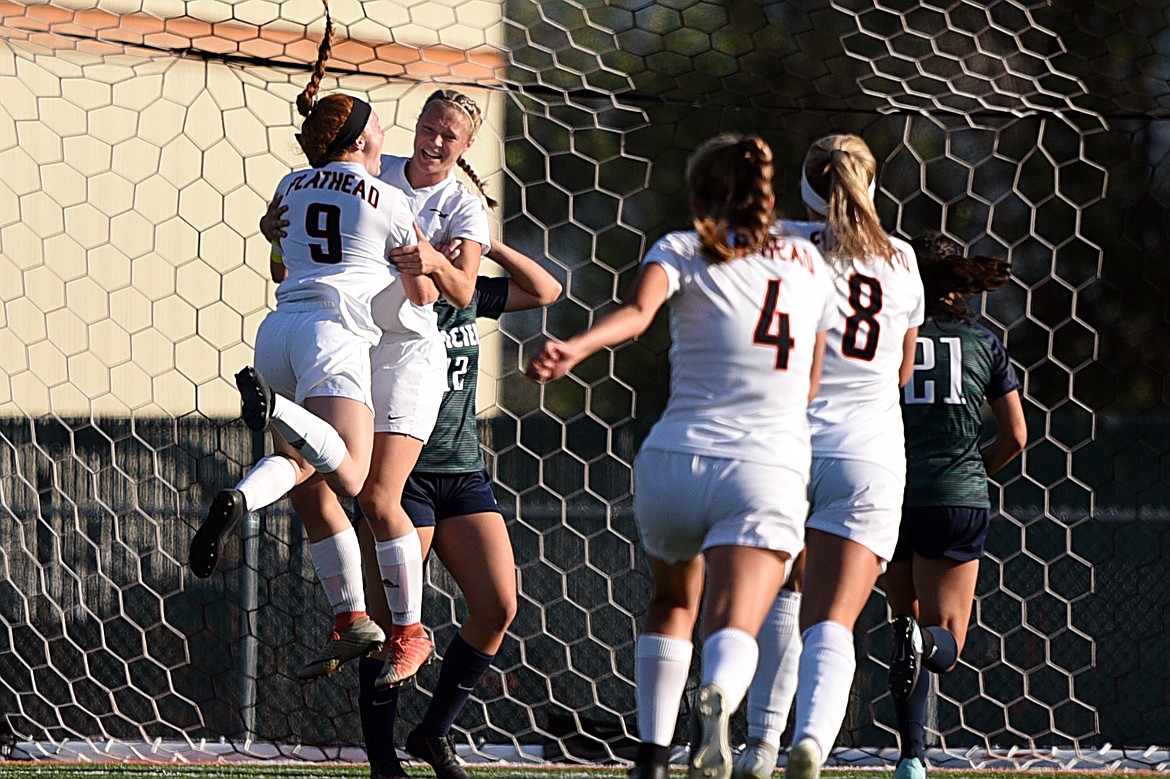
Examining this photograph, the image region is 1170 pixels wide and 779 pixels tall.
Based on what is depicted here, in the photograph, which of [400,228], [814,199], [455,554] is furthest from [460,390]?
[814,199]

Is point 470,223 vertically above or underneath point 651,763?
above

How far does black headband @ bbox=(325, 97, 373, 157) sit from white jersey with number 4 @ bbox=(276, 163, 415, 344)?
2.1 inches

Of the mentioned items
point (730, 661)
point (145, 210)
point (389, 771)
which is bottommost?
Result: point (389, 771)

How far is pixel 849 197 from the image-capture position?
3.81m

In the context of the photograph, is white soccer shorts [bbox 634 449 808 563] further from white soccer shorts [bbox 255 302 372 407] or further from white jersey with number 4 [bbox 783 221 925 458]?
white soccer shorts [bbox 255 302 372 407]

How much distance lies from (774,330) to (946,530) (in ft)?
5.67

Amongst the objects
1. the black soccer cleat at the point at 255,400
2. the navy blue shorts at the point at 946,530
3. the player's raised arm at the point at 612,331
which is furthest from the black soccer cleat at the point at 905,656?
the black soccer cleat at the point at 255,400

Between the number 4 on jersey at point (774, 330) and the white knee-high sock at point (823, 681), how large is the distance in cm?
67

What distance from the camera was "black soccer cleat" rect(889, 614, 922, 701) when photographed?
176 inches

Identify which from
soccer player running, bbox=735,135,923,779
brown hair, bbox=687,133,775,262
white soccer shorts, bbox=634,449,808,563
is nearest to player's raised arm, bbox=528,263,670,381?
brown hair, bbox=687,133,775,262

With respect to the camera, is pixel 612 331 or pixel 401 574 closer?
pixel 612 331

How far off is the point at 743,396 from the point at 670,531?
13.2 inches

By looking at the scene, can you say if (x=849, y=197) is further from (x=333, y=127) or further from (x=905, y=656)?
(x=333, y=127)

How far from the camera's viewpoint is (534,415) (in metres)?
7.18
